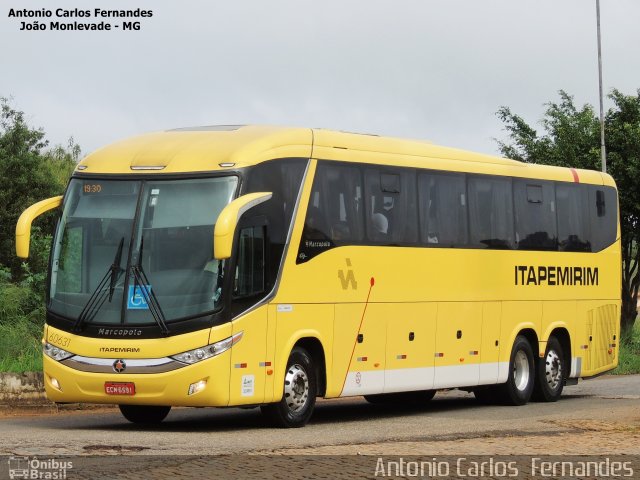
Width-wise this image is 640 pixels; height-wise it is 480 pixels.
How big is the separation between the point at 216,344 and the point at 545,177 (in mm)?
9678

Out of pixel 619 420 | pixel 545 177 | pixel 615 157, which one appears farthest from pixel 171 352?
pixel 615 157

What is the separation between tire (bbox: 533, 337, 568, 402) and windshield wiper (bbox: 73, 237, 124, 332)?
951cm

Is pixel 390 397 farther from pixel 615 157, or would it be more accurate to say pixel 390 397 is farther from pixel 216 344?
pixel 615 157

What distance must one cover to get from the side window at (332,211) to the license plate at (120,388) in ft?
8.97

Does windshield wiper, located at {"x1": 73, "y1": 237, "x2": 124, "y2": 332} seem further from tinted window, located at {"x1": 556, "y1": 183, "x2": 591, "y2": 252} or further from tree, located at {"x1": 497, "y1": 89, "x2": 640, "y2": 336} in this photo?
tree, located at {"x1": 497, "y1": 89, "x2": 640, "y2": 336}

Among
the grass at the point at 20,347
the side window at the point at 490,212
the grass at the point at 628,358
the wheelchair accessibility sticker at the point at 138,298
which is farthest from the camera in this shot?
the grass at the point at 628,358

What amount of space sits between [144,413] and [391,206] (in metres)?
4.44

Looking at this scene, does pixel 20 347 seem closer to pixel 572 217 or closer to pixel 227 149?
pixel 227 149

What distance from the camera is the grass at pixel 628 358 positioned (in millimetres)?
36906

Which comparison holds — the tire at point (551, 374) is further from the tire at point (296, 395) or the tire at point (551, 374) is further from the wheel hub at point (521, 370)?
the tire at point (296, 395)

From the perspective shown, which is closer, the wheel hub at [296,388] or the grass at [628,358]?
the wheel hub at [296,388]

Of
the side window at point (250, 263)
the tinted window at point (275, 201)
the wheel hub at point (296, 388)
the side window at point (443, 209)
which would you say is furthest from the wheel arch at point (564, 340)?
the side window at point (250, 263)

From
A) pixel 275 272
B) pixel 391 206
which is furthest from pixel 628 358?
pixel 275 272

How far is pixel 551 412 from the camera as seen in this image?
22234 mm
